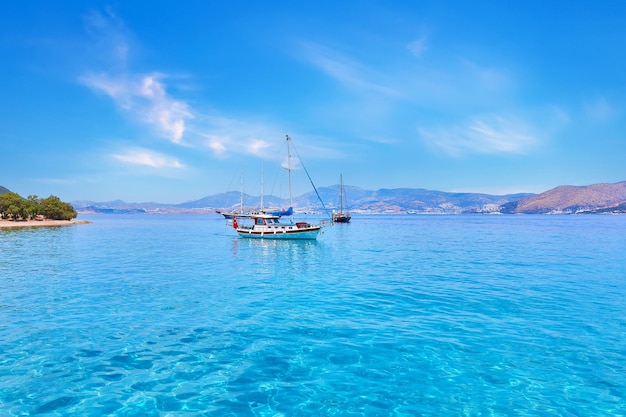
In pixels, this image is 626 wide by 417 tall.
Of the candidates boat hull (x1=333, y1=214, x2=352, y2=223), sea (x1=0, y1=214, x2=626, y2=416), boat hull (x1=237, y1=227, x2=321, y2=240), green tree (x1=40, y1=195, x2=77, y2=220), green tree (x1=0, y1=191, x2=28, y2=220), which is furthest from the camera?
boat hull (x1=333, y1=214, x2=352, y2=223)

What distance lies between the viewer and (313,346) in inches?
615

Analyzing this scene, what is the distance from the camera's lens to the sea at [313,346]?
11203 mm

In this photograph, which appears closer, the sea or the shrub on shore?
the sea

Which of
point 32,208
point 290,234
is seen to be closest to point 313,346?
point 290,234

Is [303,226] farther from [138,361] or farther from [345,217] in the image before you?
[345,217]

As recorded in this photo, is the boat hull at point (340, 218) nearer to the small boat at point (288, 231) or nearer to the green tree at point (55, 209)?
the small boat at point (288, 231)

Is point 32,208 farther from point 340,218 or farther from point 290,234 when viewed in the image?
point 340,218

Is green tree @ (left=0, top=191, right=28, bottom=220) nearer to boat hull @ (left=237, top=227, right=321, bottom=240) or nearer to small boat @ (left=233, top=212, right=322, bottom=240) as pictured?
small boat @ (left=233, top=212, right=322, bottom=240)

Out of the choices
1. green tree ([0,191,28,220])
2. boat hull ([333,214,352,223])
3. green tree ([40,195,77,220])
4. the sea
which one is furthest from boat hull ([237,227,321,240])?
green tree ([40,195,77,220])

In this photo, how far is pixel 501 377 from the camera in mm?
12719

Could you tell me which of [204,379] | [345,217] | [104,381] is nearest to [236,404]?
[204,379]

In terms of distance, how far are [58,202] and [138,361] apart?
536ft

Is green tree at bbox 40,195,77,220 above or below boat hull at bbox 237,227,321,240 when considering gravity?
above

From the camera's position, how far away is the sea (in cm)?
1120
